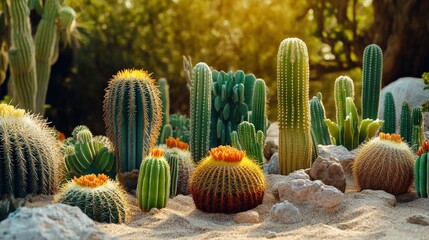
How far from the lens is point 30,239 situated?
3756 millimetres

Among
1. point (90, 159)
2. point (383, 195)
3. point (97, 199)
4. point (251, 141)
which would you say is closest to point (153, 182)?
point (97, 199)

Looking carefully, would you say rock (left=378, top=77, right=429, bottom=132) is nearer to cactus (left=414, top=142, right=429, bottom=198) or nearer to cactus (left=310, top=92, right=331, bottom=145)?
cactus (left=310, top=92, right=331, bottom=145)

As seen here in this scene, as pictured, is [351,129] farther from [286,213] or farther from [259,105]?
[286,213]

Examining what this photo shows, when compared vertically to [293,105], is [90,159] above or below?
below

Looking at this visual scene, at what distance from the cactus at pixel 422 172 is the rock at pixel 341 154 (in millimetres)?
857

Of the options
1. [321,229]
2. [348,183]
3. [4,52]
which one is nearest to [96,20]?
[4,52]

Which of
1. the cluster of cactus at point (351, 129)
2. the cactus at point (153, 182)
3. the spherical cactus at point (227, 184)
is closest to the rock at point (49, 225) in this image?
the cactus at point (153, 182)

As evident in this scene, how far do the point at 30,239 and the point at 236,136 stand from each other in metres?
3.51

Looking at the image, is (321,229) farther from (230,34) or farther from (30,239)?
(230,34)

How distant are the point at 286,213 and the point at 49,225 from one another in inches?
79.5

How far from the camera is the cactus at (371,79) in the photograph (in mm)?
7930

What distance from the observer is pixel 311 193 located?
18.5 feet

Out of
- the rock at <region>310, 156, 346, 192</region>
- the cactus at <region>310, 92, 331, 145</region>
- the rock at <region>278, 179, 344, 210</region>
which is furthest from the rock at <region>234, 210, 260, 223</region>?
the cactus at <region>310, 92, 331, 145</region>

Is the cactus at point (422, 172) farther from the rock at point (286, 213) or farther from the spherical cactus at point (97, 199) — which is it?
the spherical cactus at point (97, 199)
